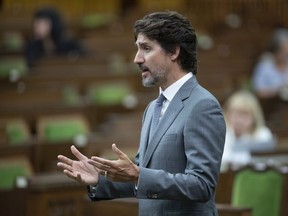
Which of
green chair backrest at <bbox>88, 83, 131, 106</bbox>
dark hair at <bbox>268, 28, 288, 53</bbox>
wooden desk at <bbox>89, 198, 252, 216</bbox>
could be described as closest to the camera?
wooden desk at <bbox>89, 198, 252, 216</bbox>

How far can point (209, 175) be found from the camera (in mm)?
2771

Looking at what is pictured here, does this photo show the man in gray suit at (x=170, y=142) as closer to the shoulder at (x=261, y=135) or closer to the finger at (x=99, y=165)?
the finger at (x=99, y=165)

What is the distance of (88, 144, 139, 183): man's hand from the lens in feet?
8.86

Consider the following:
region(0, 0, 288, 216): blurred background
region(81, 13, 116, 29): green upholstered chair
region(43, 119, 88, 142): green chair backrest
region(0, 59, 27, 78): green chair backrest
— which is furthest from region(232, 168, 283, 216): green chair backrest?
region(81, 13, 116, 29): green upholstered chair

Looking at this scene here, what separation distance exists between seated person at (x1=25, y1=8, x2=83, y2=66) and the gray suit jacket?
609 cm

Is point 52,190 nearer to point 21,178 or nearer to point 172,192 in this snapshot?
point 21,178

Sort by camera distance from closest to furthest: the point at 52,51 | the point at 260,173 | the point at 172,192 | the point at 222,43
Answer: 1. the point at 172,192
2. the point at 260,173
3. the point at 52,51
4. the point at 222,43

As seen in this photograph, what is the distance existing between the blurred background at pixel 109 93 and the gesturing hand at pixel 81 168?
1210mm

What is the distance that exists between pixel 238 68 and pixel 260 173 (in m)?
5.44

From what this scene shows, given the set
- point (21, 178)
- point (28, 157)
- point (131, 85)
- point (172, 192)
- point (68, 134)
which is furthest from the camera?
point (131, 85)

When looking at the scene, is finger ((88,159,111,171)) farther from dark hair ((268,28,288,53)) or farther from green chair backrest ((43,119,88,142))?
dark hair ((268,28,288,53))

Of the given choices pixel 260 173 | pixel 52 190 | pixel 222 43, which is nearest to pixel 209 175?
pixel 260 173

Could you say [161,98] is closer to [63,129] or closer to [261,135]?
[261,135]

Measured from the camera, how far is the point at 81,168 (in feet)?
9.41
